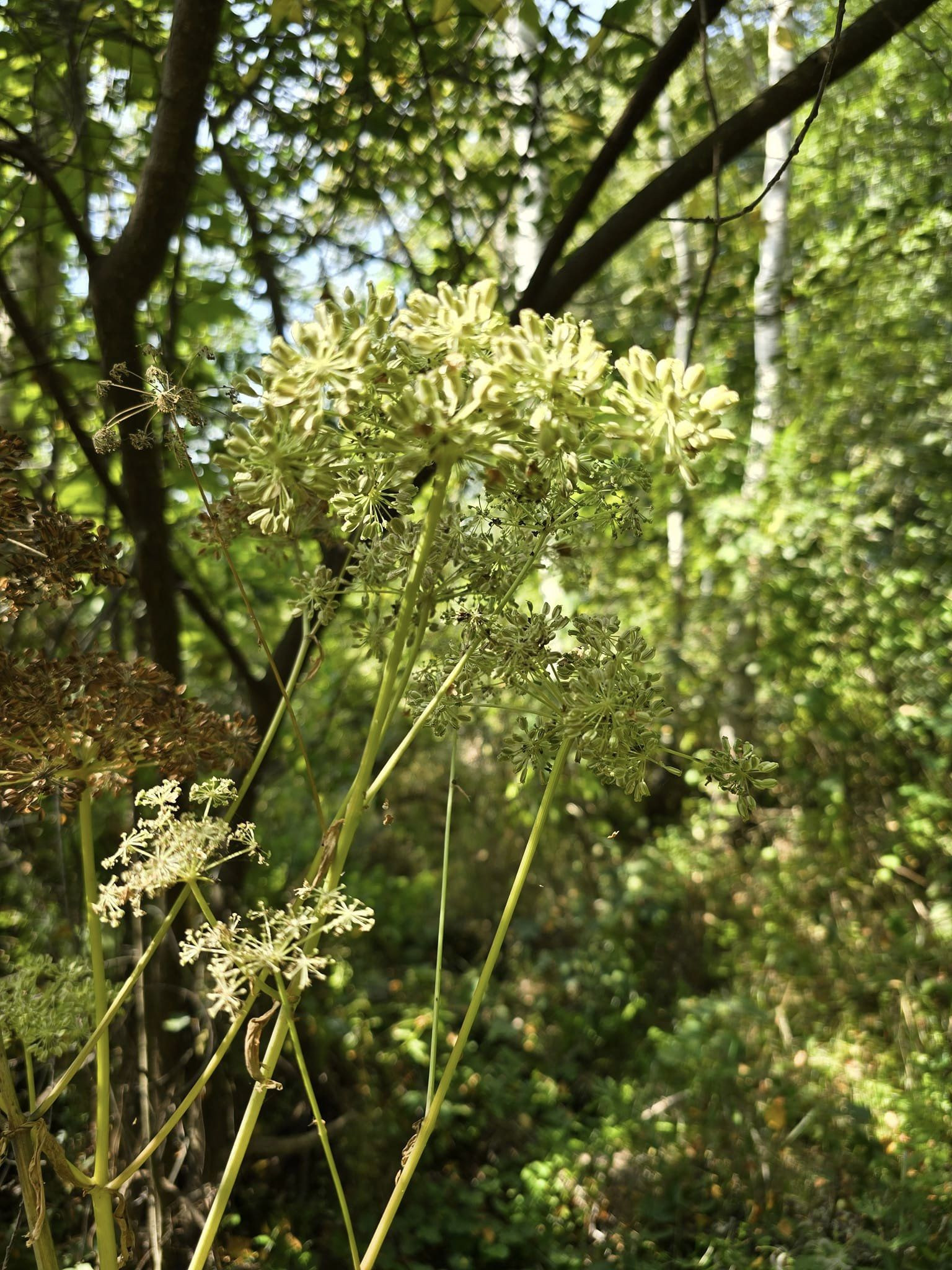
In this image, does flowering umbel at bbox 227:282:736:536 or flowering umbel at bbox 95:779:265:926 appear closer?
flowering umbel at bbox 227:282:736:536

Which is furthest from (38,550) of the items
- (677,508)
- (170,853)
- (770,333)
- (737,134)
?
(770,333)

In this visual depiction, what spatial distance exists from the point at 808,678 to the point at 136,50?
357 centimetres

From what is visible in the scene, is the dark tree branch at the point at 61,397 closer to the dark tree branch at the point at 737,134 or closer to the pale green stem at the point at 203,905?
the dark tree branch at the point at 737,134

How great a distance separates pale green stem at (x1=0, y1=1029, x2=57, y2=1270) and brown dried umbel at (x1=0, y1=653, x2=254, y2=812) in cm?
19

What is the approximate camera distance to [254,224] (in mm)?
2107

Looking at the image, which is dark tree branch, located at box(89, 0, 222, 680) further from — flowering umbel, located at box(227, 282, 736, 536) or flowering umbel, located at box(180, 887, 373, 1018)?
flowering umbel, located at box(180, 887, 373, 1018)

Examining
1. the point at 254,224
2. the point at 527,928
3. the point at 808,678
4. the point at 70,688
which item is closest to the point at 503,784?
the point at 527,928

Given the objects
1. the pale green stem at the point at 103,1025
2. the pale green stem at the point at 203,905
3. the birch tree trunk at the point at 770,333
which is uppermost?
the birch tree trunk at the point at 770,333

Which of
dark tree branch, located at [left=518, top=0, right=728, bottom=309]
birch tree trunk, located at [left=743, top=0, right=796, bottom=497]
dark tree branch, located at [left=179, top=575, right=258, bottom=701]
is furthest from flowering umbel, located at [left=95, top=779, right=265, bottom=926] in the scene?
birch tree trunk, located at [left=743, top=0, right=796, bottom=497]

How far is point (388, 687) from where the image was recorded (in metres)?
0.62

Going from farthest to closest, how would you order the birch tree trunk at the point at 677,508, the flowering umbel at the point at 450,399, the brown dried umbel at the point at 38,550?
the birch tree trunk at the point at 677,508 → the brown dried umbel at the point at 38,550 → the flowering umbel at the point at 450,399

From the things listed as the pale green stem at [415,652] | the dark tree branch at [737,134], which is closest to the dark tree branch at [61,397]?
the dark tree branch at [737,134]

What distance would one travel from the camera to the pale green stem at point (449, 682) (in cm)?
63

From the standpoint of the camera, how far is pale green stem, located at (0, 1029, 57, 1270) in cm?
62
